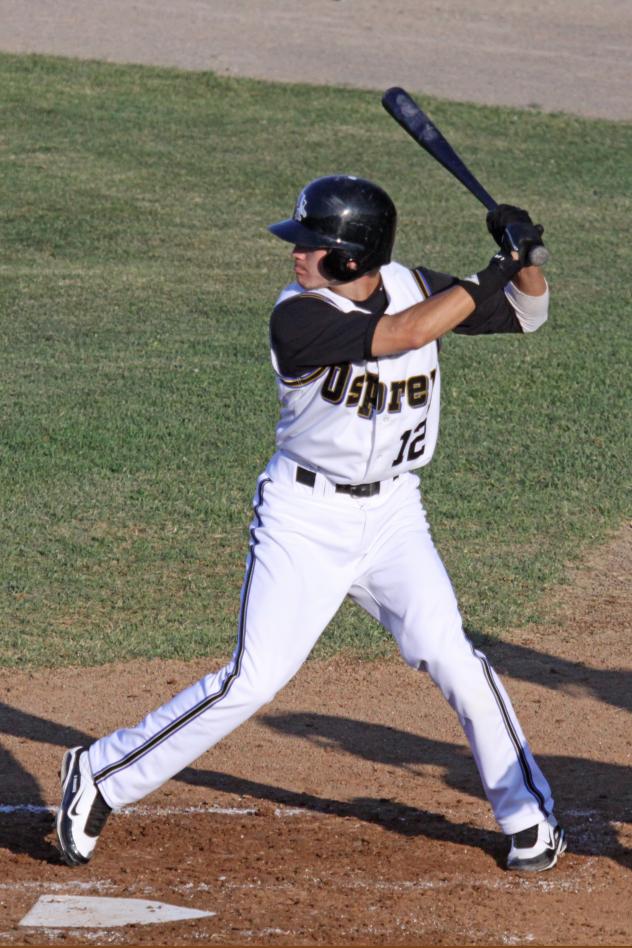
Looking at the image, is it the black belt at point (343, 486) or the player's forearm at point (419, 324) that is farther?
the black belt at point (343, 486)

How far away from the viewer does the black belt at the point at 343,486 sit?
15.0ft

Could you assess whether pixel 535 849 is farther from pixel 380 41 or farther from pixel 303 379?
pixel 380 41

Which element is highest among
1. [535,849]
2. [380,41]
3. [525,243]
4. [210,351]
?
[525,243]

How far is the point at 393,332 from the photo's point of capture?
433 cm

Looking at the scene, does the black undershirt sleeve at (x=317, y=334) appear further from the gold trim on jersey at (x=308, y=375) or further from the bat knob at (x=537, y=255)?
the bat knob at (x=537, y=255)

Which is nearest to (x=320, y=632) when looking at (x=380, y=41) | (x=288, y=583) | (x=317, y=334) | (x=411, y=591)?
(x=288, y=583)

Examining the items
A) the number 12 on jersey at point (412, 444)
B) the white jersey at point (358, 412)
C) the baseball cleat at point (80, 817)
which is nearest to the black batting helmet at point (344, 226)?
the white jersey at point (358, 412)

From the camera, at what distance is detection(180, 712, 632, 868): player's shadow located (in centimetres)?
491

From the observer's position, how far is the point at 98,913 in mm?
4316

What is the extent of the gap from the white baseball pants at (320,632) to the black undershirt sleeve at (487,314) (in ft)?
1.75

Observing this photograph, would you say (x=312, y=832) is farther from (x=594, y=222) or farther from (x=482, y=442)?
(x=594, y=222)

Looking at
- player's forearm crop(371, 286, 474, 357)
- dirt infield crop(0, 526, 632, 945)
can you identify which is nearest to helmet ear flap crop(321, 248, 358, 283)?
player's forearm crop(371, 286, 474, 357)

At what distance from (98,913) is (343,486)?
1432mm

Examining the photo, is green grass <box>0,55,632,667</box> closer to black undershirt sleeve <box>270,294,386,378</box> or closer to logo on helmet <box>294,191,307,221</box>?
black undershirt sleeve <box>270,294,386,378</box>
